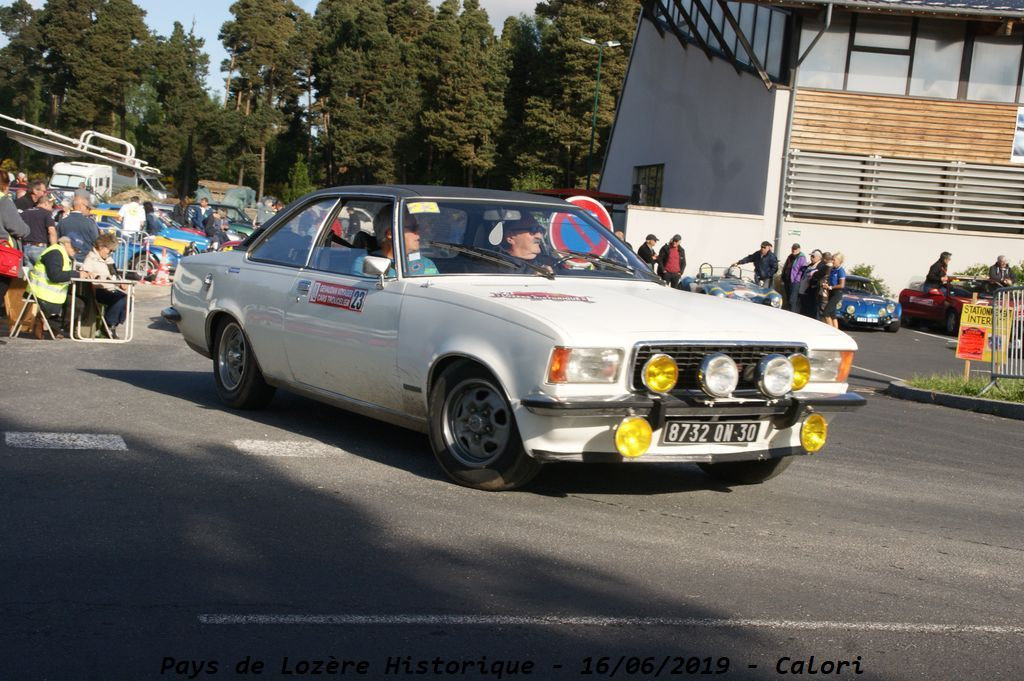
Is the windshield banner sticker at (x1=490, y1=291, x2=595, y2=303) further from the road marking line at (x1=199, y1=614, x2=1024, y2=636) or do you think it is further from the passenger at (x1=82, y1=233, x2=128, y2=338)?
the passenger at (x1=82, y1=233, x2=128, y2=338)

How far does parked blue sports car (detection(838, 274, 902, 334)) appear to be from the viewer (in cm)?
2764

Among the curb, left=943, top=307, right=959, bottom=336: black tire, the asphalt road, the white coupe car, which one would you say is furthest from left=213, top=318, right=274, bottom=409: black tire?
left=943, top=307, right=959, bottom=336: black tire

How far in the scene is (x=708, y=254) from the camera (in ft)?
108

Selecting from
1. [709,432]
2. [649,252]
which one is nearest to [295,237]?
[709,432]

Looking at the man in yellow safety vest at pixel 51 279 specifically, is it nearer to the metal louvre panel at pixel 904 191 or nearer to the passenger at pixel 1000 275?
the passenger at pixel 1000 275

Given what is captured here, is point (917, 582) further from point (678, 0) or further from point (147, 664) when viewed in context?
point (678, 0)

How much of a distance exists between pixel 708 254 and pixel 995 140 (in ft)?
28.0

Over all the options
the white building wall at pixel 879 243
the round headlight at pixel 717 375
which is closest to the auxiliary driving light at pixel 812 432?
the round headlight at pixel 717 375

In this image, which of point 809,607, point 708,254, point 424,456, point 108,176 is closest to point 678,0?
point 708,254

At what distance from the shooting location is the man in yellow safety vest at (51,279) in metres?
13.1

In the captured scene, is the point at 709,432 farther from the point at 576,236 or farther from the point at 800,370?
the point at 576,236

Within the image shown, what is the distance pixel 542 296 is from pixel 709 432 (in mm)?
1151

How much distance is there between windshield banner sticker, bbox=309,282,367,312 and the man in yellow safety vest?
6416 millimetres

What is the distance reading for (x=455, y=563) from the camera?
16.3 ft
